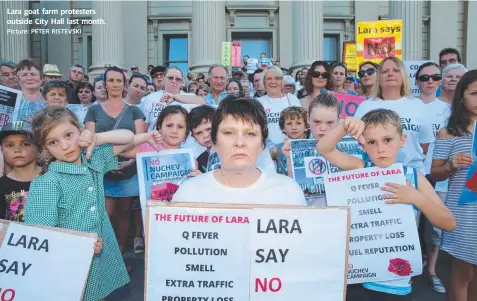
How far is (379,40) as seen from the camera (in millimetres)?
9633

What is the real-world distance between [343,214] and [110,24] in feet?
52.0

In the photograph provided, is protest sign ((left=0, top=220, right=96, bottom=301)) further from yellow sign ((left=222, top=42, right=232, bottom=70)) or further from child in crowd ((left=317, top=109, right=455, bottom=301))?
yellow sign ((left=222, top=42, right=232, bottom=70))

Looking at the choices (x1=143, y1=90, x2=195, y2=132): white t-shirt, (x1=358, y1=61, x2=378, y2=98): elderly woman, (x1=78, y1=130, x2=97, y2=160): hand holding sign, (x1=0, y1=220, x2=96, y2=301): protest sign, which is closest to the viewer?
(x1=0, y1=220, x2=96, y2=301): protest sign

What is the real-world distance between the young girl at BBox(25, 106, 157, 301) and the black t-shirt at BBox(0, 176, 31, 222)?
1.87 ft

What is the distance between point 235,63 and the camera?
551 inches

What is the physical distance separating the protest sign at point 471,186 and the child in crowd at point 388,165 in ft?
2.03

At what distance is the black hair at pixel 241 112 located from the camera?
204cm

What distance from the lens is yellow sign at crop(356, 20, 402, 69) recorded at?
9422 millimetres

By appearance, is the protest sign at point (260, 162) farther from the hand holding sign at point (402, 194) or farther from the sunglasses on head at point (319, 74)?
the sunglasses on head at point (319, 74)

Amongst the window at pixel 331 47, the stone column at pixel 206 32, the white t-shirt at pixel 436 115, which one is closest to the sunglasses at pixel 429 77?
the white t-shirt at pixel 436 115

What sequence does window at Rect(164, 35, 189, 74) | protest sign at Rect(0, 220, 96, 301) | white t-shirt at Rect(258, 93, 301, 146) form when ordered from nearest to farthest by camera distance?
protest sign at Rect(0, 220, 96, 301) < white t-shirt at Rect(258, 93, 301, 146) < window at Rect(164, 35, 189, 74)

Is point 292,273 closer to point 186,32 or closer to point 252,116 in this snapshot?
point 252,116

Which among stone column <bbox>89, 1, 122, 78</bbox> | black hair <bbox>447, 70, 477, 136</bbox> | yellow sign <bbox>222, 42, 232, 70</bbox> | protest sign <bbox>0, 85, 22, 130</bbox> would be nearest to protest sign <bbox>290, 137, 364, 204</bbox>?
black hair <bbox>447, 70, 477, 136</bbox>

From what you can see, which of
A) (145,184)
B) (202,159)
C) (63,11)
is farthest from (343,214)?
(63,11)
